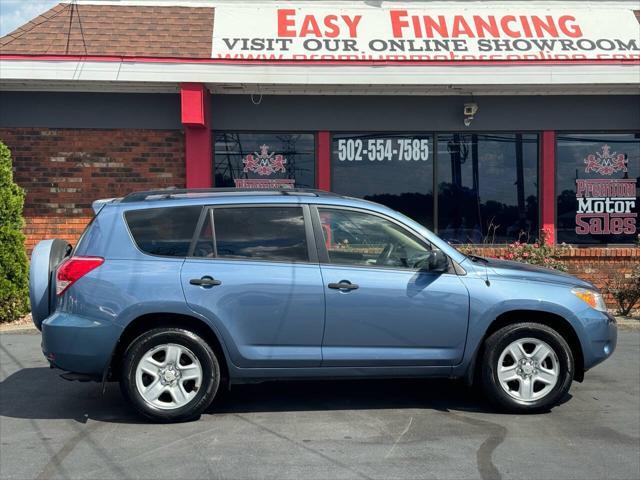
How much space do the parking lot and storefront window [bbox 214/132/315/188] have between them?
487 centimetres

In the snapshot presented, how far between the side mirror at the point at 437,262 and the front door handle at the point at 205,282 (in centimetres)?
158

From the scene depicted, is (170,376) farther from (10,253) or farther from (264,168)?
(264,168)

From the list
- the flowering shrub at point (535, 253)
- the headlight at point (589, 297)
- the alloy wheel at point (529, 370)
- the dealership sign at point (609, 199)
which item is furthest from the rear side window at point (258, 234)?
the dealership sign at point (609, 199)

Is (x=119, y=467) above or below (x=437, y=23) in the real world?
below

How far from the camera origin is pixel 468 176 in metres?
10.8

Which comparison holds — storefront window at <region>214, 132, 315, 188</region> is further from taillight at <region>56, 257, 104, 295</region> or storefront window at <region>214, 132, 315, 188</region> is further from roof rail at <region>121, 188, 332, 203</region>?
taillight at <region>56, 257, 104, 295</region>

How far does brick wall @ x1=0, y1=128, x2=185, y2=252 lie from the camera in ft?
34.7

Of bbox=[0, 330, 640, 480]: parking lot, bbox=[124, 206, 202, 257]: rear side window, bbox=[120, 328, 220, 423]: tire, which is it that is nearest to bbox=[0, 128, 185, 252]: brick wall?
bbox=[0, 330, 640, 480]: parking lot

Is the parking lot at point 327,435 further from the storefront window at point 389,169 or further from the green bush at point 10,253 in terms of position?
the storefront window at point 389,169

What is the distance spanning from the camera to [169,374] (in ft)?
17.2

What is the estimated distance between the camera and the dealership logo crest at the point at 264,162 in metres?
10.8

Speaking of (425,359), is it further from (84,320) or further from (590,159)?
(590,159)

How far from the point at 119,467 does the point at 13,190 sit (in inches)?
236

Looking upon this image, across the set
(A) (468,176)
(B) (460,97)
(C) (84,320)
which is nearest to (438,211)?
(A) (468,176)
